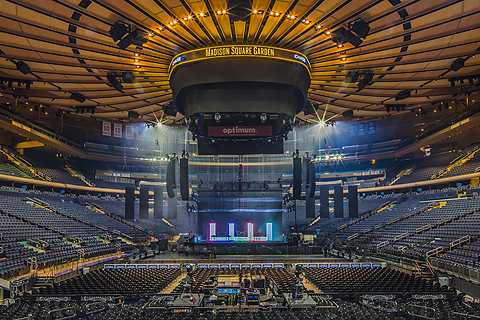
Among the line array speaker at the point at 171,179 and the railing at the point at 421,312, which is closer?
the railing at the point at 421,312

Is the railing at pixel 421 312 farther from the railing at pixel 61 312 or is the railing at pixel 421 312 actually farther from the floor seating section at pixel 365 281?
the railing at pixel 61 312

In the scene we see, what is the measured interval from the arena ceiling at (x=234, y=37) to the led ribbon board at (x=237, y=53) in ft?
1.30

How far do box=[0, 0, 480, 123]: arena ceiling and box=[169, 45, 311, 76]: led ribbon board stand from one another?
0.40m

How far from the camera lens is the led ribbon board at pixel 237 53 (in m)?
13.7

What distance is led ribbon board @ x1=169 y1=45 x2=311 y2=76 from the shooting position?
13.7 metres

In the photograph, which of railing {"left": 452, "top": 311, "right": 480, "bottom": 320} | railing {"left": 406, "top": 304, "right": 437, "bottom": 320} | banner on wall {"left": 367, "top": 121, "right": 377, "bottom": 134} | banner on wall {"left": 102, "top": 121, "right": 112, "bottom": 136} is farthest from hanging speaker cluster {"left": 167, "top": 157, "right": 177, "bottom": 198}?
banner on wall {"left": 367, "top": 121, "right": 377, "bottom": 134}

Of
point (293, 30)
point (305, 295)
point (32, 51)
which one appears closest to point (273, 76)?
point (293, 30)

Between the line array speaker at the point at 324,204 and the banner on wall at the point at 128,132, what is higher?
the banner on wall at the point at 128,132

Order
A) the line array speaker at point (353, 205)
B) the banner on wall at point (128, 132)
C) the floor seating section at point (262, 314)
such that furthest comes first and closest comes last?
the banner on wall at point (128, 132)
the line array speaker at point (353, 205)
the floor seating section at point (262, 314)

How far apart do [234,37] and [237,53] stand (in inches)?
27.4

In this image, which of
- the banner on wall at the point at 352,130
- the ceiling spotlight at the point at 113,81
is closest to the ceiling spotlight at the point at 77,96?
the ceiling spotlight at the point at 113,81

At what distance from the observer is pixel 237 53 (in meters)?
13.7

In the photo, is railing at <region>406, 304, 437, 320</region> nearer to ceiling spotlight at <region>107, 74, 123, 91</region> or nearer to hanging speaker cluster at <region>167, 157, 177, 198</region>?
hanging speaker cluster at <region>167, 157, 177, 198</region>

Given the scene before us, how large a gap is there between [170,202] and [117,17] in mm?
22327
